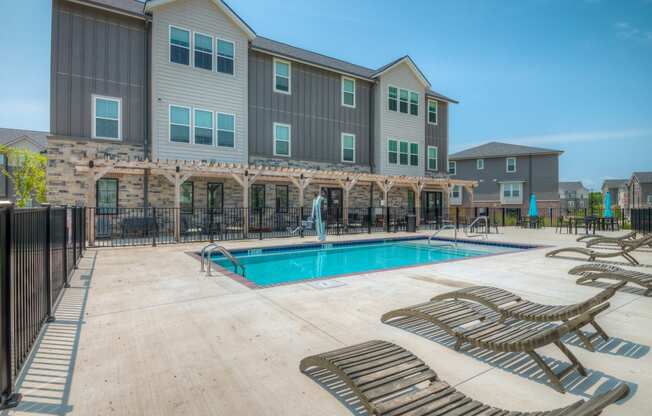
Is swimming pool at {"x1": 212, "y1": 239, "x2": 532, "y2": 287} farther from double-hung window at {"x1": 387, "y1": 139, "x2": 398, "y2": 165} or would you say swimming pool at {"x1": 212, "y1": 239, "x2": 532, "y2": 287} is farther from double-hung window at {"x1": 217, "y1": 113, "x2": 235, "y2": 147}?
double-hung window at {"x1": 387, "y1": 139, "x2": 398, "y2": 165}

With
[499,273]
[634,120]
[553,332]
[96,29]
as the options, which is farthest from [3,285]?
[634,120]

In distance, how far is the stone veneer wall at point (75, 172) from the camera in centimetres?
1288

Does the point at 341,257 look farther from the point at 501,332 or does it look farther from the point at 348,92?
the point at 348,92

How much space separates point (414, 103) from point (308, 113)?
8160 millimetres

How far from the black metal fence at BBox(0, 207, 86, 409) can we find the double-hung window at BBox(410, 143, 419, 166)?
2046cm

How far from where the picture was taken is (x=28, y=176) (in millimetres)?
25078

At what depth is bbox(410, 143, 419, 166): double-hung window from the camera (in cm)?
2283

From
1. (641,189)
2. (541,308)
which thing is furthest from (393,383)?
(641,189)

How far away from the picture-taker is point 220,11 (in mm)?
15938

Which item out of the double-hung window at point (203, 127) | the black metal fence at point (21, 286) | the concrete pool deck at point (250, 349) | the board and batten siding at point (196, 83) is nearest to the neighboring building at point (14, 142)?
the board and batten siding at point (196, 83)

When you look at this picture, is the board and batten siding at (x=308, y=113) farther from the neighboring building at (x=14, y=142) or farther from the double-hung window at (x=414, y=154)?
the neighboring building at (x=14, y=142)

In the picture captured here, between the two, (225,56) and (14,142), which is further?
(14,142)

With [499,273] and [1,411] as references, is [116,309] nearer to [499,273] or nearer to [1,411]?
[1,411]

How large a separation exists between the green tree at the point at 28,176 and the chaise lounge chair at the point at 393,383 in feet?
99.3
